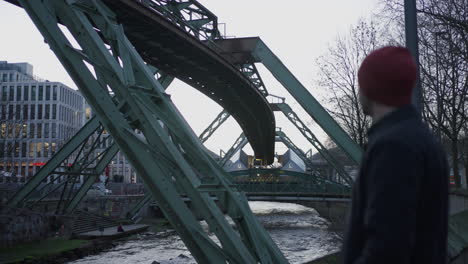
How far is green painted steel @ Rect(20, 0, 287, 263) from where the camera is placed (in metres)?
6.76

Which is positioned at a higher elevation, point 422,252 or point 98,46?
point 98,46

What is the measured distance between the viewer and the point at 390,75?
1760 mm

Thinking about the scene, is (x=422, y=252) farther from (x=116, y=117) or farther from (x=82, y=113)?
(x=82, y=113)

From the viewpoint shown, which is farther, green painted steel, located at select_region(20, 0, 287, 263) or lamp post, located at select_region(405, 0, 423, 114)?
lamp post, located at select_region(405, 0, 423, 114)

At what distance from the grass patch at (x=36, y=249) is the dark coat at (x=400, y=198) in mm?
18474

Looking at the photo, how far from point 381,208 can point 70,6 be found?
7.12m

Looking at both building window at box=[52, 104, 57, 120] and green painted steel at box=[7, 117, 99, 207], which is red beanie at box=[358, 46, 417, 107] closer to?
green painted steel at box=[7, 117, 99, 207]

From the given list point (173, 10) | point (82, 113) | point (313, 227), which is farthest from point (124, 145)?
point (82, 113)

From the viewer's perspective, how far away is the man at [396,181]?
1560 mm

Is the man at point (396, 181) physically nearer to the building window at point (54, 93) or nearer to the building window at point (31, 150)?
the building window at point (31, 150)


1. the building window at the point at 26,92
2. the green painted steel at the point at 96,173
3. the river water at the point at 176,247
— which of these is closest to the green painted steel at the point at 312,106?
the river water at the point at 176,247

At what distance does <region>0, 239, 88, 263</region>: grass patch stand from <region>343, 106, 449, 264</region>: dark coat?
18474mm

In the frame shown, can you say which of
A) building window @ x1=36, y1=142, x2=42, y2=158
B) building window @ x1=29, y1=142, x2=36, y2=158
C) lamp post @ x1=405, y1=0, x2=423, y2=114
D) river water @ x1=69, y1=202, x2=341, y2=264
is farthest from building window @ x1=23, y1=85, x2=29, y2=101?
lamp post @ x1=405, y1=0, x2=423, y2=114

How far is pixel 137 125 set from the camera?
716cm
